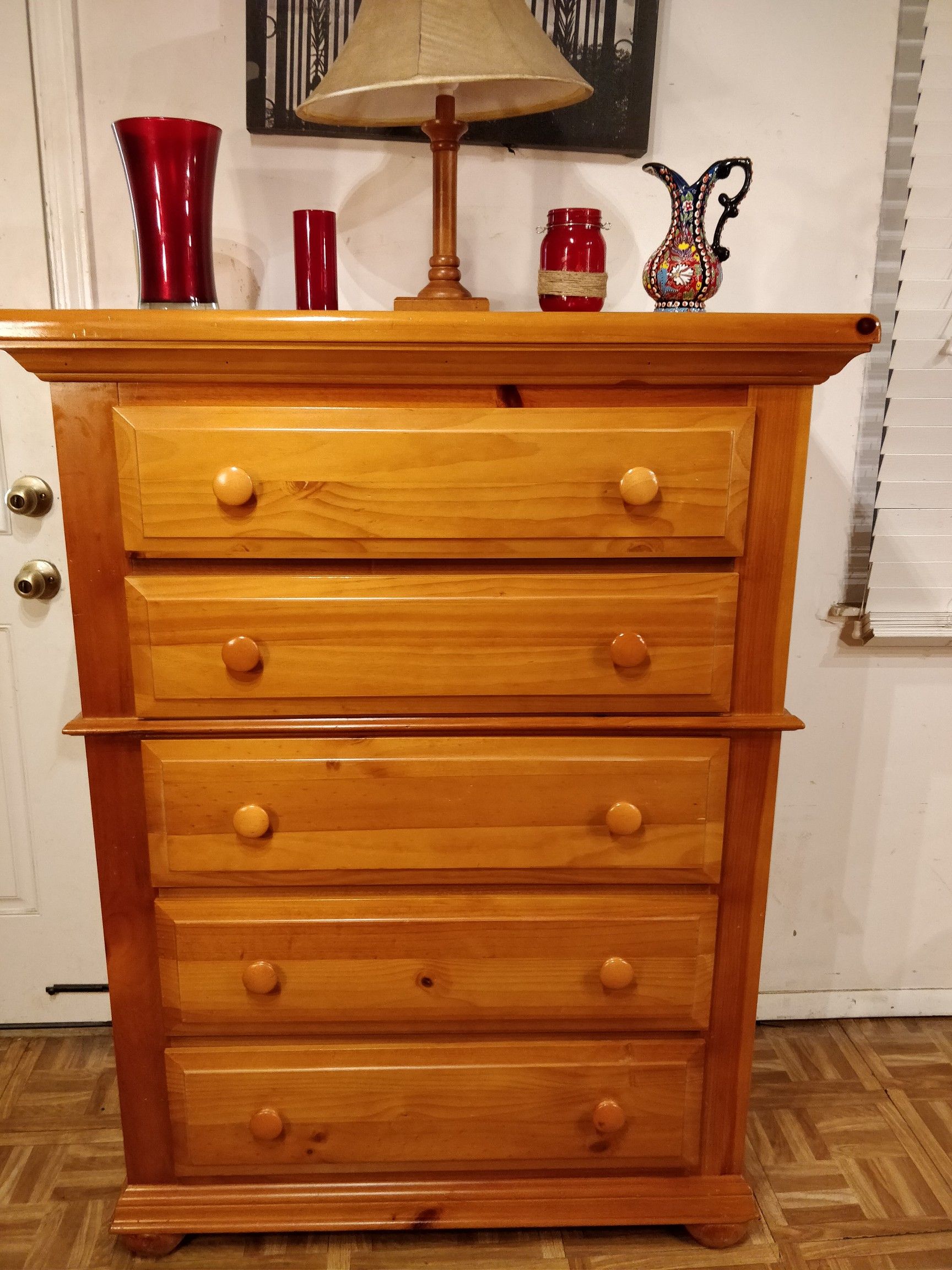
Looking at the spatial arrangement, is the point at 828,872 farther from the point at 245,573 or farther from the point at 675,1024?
the point at 245,573

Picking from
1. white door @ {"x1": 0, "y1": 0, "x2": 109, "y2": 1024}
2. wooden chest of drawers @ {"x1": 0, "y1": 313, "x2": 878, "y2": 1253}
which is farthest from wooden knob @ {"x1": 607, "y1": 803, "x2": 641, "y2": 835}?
white door @ {"x1": 0, "y1": 0, "x2": 109, "y2": 1024}

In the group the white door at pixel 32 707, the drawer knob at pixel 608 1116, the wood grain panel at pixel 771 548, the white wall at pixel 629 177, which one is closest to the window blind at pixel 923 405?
the white wall at pixel 629 177

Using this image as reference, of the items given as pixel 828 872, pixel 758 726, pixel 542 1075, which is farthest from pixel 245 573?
pixel 828 872

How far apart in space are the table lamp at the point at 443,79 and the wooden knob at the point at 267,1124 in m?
1.16

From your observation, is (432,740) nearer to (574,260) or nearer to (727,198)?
(574,260)

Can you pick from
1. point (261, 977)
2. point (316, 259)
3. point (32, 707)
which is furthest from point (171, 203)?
point (261, 977)

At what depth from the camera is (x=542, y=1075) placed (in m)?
1.26

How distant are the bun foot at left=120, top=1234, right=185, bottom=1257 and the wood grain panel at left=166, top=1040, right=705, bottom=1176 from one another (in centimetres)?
11

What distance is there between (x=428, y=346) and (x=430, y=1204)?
123cm

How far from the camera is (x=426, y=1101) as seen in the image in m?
1.26

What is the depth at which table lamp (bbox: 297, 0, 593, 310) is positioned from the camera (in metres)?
1.08

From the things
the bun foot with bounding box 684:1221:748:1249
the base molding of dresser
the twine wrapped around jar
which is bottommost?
the bun foot with bounding box 684:1221:748:1249

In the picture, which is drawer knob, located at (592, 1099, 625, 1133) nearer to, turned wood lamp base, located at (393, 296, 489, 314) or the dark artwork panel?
turned wood lamp base, located at (393, 296, 489, 314)

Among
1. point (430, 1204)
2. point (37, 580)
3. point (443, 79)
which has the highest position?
point (443, 79)
